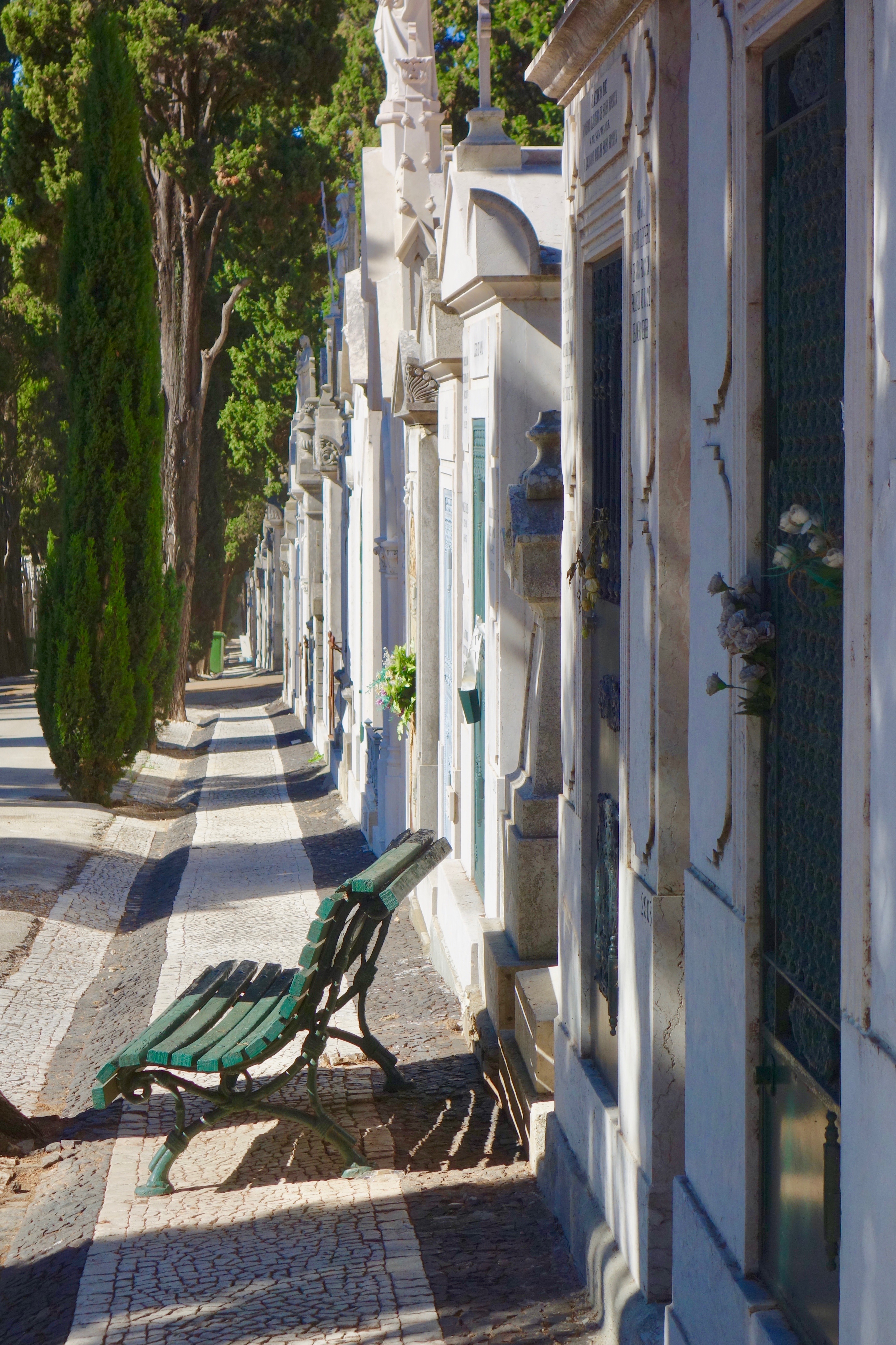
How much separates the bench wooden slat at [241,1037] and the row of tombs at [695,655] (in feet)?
2.89

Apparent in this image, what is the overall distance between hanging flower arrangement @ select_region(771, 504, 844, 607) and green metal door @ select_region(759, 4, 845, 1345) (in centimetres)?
1

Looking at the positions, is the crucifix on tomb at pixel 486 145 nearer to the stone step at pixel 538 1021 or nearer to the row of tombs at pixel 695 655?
the row of tombs at pixel 695 655

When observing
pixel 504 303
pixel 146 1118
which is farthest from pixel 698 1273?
pixel 504 303

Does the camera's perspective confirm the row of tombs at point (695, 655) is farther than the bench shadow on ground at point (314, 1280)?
No

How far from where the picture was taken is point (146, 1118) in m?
5.30

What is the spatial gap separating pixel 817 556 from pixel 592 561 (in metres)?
1.91

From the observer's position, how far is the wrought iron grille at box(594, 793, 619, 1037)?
381 cm

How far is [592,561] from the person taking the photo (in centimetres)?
410

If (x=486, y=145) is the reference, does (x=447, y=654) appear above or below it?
below

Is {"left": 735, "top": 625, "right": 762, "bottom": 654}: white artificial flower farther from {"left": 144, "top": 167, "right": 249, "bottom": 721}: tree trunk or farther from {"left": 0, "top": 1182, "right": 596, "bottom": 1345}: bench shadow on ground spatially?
{"left": 144, "top": 167, "right": 249, "bottom": 721}: tree trunk

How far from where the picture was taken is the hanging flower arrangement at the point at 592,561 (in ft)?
13.2

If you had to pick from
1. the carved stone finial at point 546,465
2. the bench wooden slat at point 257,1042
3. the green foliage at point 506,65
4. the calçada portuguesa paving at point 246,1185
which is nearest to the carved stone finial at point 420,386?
the carved stone finial at point 546,465

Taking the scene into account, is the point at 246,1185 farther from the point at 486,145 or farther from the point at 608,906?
the point at 486,145

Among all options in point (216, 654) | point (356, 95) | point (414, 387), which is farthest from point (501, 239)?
point (216, 654)
